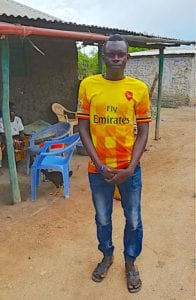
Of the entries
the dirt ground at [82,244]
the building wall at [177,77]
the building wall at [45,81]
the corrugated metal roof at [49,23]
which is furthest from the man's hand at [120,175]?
the building wall at [177,77]

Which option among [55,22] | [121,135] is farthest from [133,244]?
[55,22]

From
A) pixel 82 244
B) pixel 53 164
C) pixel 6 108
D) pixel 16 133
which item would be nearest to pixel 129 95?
pixel 82 244

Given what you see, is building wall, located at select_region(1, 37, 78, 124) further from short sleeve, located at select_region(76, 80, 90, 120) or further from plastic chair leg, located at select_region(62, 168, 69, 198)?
short sleeve, located at select_region(76, 80, 90, 120)

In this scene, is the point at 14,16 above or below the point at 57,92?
above

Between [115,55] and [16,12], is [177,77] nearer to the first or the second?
[16,12]

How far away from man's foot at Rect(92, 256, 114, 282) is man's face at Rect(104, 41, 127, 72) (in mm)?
1584

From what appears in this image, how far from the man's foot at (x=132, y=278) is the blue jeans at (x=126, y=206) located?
72mm

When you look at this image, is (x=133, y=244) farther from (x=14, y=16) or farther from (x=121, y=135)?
(x=14, y=16)

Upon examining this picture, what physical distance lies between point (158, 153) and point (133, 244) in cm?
453

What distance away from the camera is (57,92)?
8.23 meters

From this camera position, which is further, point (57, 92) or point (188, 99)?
point (188, 99)

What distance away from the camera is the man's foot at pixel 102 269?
3004 millimetres

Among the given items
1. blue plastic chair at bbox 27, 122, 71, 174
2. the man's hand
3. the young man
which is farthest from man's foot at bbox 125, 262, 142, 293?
blue plastic chair at bbox 27, 122, 71, 174

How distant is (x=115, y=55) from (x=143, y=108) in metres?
0.40
